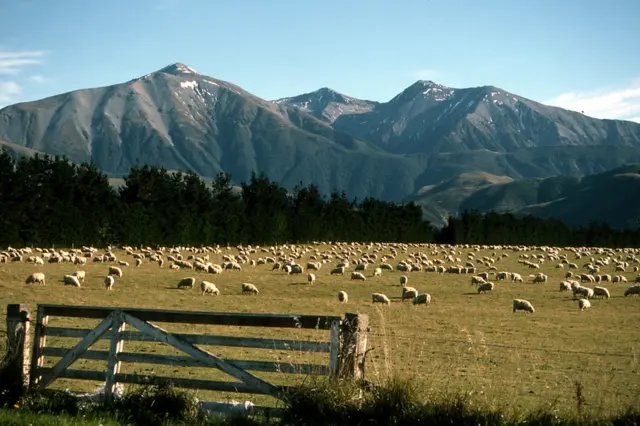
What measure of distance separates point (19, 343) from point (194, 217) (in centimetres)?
6390

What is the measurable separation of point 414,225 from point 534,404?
307ft

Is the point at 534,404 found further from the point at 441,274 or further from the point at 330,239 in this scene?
the point at 330,239

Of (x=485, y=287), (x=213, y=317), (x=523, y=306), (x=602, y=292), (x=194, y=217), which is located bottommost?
(x=523, y=306)

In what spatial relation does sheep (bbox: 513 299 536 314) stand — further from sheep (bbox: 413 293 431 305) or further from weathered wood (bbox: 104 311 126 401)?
weathered wood (bbox: 104 311 126 401)

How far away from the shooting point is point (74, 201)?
63.3 m

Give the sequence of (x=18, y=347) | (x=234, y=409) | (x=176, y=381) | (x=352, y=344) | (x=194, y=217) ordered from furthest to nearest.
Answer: (x=194, y=217) < (x=18, y=347) < (x=176, y=381) < (x=234, y=409) < (x=352, y=344)

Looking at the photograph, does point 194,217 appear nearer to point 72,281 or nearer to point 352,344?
point 72,281

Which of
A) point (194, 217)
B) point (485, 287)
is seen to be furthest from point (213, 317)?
point (194, 217)

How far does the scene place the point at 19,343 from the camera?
31.9 feet

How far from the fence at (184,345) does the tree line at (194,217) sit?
167 ft

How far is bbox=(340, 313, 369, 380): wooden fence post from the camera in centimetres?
870

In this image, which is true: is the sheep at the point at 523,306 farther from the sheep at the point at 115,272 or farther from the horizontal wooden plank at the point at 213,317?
the sheep at the point at 115,272

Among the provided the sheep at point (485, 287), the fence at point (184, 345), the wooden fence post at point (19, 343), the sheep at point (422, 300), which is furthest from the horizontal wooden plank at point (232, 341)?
the sheep at point (485, 287)

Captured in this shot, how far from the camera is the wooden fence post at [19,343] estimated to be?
9.67 metres
